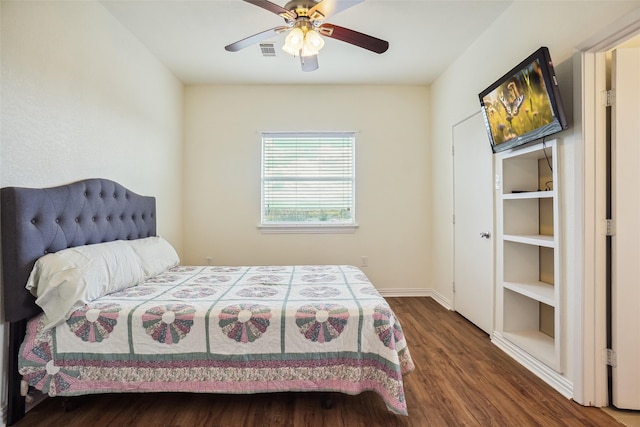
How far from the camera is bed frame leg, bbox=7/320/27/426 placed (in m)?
1.55

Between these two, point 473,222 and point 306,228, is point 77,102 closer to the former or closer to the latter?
point 306,228

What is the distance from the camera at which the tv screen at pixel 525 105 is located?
1729 mm

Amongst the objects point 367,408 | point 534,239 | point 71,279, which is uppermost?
point 534,239

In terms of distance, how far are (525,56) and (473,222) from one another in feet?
4.73

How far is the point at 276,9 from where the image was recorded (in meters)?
1.80

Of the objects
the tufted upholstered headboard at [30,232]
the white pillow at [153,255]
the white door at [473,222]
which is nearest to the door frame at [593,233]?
the white door at [473,222]

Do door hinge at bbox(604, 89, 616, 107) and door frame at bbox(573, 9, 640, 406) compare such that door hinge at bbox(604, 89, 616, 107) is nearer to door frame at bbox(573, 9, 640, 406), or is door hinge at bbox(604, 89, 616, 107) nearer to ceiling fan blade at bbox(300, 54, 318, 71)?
door frame at bbox(573, 9, 640, 406)

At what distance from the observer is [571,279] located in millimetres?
1791

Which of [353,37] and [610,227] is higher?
[353,37]

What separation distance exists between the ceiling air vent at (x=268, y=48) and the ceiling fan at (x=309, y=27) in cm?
73

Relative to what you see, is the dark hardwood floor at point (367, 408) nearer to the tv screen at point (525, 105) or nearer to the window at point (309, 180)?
the tv screen at point (525, 105)

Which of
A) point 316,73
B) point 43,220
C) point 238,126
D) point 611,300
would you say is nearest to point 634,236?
point 611,300

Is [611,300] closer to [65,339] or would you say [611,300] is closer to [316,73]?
[65,339]

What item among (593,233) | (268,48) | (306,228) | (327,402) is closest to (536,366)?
(593,233)
